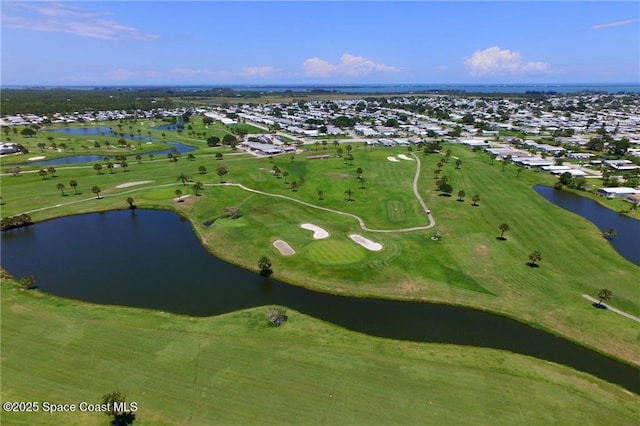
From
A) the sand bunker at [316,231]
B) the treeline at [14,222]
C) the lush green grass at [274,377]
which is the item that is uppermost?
the treeline at [14,222]

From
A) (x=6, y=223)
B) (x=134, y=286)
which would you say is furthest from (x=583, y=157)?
(x=6, y=223)

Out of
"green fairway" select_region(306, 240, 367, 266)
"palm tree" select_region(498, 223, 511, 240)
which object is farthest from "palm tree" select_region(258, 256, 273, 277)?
"palm tree" select_region(498, 223, 511, 240)

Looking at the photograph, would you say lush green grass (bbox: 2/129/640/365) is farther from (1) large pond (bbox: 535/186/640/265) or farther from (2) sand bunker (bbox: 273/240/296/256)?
(1) large pond (bbox: 535/186/640/265)

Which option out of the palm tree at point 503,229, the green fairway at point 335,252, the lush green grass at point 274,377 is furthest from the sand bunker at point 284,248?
the palm tree at point 503,229

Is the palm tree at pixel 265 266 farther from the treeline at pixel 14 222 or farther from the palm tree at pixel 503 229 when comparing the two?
the treeline at pixel 14 222

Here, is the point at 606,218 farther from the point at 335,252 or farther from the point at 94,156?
the point at 94,156
